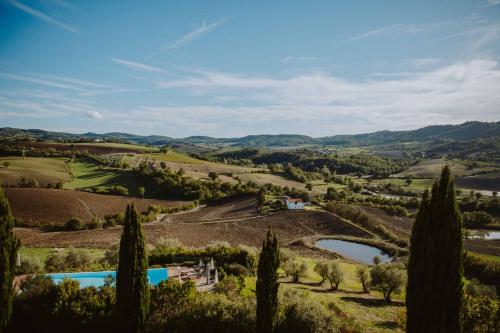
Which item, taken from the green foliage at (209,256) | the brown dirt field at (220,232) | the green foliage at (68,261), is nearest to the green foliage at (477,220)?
the brown dirt field at (220,232)

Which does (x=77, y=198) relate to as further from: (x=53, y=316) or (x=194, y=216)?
(x=53, y=316)

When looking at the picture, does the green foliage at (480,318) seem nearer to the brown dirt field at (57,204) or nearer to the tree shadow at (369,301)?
the tree shadow at (369,301)

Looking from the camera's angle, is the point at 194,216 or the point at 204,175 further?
the point at 204,175

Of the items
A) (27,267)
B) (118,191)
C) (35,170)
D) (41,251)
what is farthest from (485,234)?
(35,170)

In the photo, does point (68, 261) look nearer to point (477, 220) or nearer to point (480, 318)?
point (480, 318)

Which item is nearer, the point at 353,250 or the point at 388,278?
the point at 388,278

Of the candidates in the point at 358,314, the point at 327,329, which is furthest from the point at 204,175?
the point at 327,329
